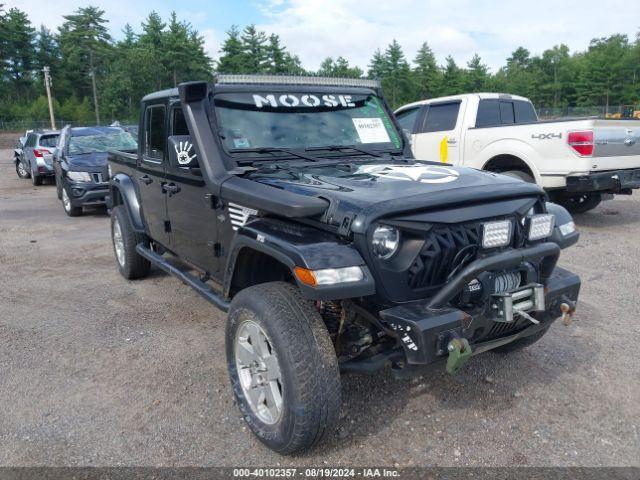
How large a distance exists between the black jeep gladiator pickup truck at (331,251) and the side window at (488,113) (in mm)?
5274

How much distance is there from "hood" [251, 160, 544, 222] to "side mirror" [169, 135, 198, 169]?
566mm

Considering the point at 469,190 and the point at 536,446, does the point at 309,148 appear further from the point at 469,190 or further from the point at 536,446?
the point at 536,446

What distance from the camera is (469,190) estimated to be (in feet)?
9.52

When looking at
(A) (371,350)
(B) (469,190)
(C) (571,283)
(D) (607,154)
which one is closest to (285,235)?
(A) (371,350)

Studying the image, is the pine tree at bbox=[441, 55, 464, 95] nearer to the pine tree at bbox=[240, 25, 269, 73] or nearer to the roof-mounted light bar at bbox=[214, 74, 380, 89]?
the pine tree at bbox=[240, 25, 269, 73]

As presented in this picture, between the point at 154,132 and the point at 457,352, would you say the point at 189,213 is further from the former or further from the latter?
the point at 457,352

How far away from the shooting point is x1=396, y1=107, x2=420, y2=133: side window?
9.48m

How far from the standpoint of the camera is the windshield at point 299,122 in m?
3.76

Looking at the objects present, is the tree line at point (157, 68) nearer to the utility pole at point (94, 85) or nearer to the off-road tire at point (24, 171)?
the utility pole at point (94, 85)

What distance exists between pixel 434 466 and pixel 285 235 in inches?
55.4

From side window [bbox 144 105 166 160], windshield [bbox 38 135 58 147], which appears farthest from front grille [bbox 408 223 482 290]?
windshield [bbox 38 135 58 147]

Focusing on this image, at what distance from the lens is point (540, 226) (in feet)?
10.00

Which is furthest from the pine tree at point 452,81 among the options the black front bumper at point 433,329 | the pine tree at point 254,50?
the black front bumper at point 433,329

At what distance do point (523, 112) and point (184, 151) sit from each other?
7.38 m
